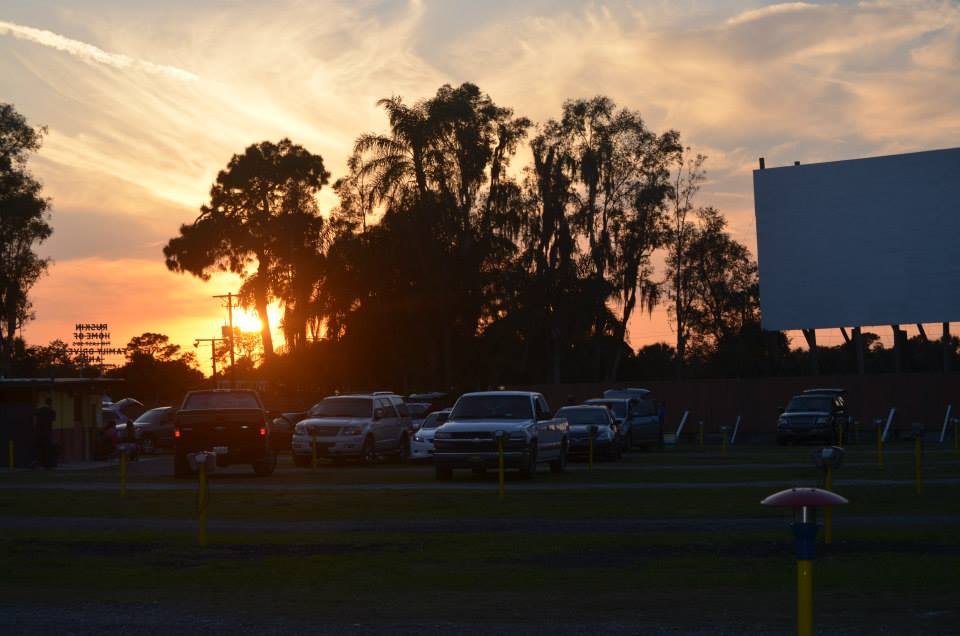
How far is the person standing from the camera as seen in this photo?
40.3m

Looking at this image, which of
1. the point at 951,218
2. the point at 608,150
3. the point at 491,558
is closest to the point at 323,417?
the point at 491,558

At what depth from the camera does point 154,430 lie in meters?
56.0

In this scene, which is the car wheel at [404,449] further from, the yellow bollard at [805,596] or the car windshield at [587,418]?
→ the yellow bollard at [805,596]

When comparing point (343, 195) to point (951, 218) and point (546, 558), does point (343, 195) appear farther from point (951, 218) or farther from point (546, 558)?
point (546, 558)

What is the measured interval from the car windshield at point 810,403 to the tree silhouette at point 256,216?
99.3 ft

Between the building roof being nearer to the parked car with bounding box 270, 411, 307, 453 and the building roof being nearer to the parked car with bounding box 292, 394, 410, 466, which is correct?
the parked car with bounding box 270, 411, 307, 453

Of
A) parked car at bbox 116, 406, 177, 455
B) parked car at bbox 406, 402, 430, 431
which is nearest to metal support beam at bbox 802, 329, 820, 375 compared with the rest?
parked car at bbox 406, 402, 430, 431

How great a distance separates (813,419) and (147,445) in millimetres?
24977

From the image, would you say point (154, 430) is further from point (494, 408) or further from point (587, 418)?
point (494, 408)

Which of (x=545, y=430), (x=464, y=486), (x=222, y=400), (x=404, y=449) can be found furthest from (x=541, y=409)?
(x=404, y=449)

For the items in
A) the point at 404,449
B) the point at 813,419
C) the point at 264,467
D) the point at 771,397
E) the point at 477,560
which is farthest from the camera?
the point at 771,397

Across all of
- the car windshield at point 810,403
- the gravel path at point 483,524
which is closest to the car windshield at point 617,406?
the car windshield at point 810,403

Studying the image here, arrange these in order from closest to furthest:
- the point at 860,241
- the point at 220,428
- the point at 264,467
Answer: the point at 220,428
the point at 264,467
the point at 860,241

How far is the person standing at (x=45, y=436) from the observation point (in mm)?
40344
